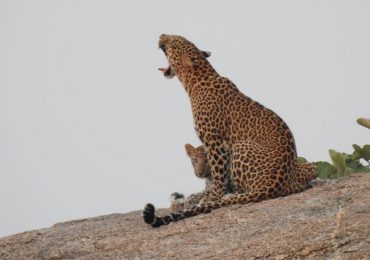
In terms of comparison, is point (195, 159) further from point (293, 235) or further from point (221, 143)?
point (293, 235)

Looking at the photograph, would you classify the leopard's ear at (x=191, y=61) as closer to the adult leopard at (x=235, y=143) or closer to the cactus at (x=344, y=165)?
the adult leopard at (x=235, y=143)

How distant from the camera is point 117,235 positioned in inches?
502

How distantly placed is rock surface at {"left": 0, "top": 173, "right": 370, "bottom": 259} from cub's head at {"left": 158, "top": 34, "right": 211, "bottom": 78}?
2.64 m

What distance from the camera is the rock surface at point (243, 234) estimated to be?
1046 centimetres

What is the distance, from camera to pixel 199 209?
504 inches

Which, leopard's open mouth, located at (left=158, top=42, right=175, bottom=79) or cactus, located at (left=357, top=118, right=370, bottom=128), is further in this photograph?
leopard's open mouth, located at (left=158, top=42, right=175, bottom=79)

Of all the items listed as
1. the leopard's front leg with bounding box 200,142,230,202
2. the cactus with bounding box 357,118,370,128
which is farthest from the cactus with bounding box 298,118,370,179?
the leopard's front leg with bounding box 200,142,230,202

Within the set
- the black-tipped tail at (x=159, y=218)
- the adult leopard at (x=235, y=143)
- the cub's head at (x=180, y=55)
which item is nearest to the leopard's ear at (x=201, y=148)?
the adult leopard at (x=235, y=143)

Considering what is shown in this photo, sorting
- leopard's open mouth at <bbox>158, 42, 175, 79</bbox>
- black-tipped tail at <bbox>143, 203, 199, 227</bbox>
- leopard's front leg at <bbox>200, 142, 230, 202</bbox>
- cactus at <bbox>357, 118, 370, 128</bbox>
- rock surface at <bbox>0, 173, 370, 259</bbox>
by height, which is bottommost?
rock surface at <bbox>0, 173, 370, 259</bbox>

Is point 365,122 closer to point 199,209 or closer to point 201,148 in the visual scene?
point 201,148

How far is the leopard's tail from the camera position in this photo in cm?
1255

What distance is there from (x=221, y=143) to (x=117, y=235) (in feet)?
7.54

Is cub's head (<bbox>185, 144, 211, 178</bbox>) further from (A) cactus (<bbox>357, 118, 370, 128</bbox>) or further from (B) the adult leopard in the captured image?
(A) cactus (<bbox>357, 118, 370, 128</bbox>)

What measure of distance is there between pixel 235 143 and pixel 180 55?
1.99 m
